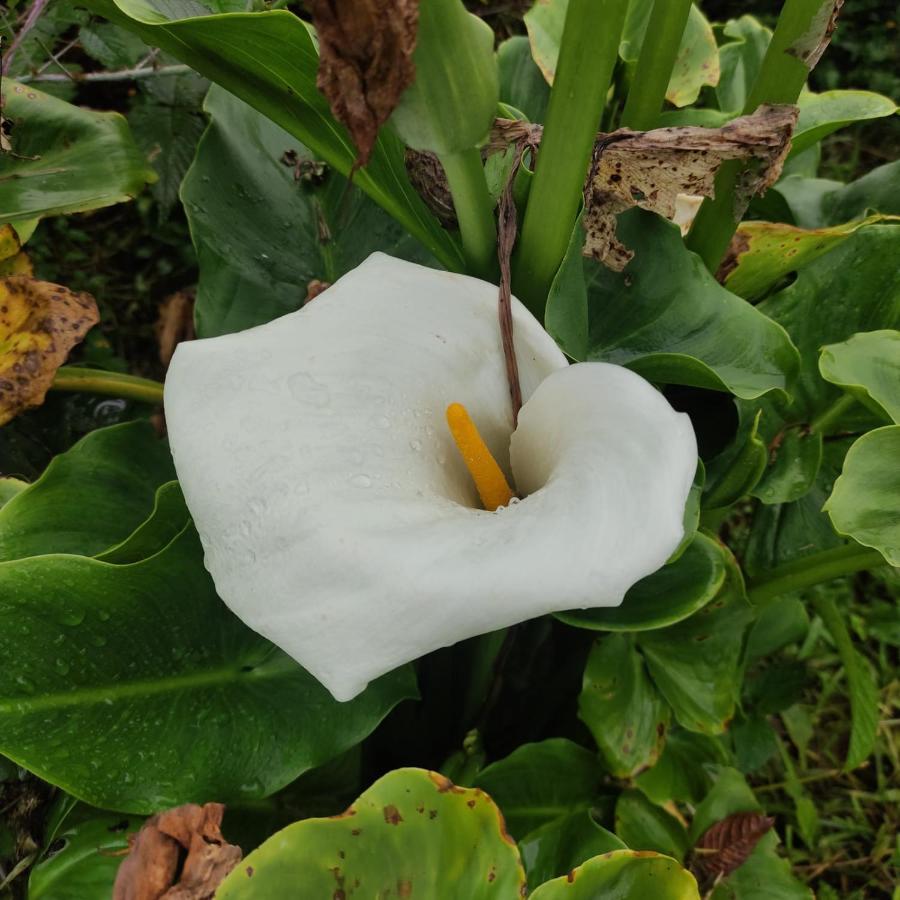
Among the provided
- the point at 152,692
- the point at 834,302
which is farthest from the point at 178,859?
the point at 834,302

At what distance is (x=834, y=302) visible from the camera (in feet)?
2.68

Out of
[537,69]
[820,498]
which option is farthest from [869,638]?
[537,69]

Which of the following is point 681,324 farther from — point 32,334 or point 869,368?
point 32,334

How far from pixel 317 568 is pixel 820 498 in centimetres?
63

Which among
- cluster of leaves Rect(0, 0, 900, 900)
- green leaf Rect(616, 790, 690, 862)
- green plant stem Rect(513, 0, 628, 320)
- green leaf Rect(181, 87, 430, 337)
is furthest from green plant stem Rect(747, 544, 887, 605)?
green leaf Rect(181, 87, 430, 337)

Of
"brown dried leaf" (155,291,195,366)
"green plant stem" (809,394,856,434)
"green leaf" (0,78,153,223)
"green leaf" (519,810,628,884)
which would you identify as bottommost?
"green leaf" (519,810,628,884)

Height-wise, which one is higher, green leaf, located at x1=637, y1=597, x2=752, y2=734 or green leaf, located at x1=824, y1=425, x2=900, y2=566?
green leaf, located at x1=824, y1=425, x2=900, y2=566

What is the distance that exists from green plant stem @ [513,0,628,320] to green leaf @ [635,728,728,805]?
521mm

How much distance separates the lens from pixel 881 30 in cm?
170

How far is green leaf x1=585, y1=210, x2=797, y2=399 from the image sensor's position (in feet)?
2.17

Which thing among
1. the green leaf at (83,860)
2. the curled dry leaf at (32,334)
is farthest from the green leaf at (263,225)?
the green leaf at (83,860)

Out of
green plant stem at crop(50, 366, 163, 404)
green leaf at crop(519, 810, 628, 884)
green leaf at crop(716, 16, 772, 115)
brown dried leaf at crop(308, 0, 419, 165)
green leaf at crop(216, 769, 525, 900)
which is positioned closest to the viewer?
brown dried leaf at crop(308, 0, 419, 165)

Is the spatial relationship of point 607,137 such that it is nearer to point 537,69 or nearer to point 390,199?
point 390,199

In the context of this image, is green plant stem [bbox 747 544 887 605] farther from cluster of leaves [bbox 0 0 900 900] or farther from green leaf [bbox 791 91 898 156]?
green leaf [bbox 791 91 898 156]
